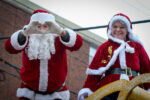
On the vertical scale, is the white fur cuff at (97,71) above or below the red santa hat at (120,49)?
below

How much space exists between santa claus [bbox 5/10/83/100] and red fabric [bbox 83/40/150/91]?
0.27 meters

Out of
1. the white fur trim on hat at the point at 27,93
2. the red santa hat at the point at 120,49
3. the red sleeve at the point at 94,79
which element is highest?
the red santa hat at the point at 120,49

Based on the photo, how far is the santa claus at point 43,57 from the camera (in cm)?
316

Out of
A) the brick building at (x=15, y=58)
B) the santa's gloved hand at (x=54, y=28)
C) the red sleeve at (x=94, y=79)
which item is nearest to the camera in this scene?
the santa's gloved hand at (x=54, y=28)

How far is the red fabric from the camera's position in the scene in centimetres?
315

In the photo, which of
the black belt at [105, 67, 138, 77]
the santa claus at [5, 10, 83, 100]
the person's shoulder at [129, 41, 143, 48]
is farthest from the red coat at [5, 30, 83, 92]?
the person's shoulder at [129, 41, 143, 48]

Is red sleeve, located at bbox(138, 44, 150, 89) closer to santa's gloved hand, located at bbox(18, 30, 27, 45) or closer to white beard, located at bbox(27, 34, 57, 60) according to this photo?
white beard, located at bbox(27, 34, 57, 60)

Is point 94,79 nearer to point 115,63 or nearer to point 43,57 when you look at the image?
point 115,63

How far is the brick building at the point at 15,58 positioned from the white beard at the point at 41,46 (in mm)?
2367

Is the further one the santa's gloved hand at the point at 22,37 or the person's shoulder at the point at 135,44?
the person's shoulder at the point at 135,44

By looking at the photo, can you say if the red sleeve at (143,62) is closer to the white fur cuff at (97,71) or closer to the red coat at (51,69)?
the white fur cuff at (97,71)

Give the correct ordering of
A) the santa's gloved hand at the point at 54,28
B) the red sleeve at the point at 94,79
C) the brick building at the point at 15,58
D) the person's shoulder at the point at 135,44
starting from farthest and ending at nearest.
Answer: the brick building at the point at 15,58 < the person's shoulder at the point at 135,44 < the red sleeve at the point at 94,79 < the santa's gloved hand at the point at 54,28

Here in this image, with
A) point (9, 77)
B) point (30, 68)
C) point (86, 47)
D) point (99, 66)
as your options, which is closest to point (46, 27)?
point (30, 68)

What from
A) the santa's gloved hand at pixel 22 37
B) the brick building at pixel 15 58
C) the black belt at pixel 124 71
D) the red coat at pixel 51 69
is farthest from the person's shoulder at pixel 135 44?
the brick building at pixel 15 58
